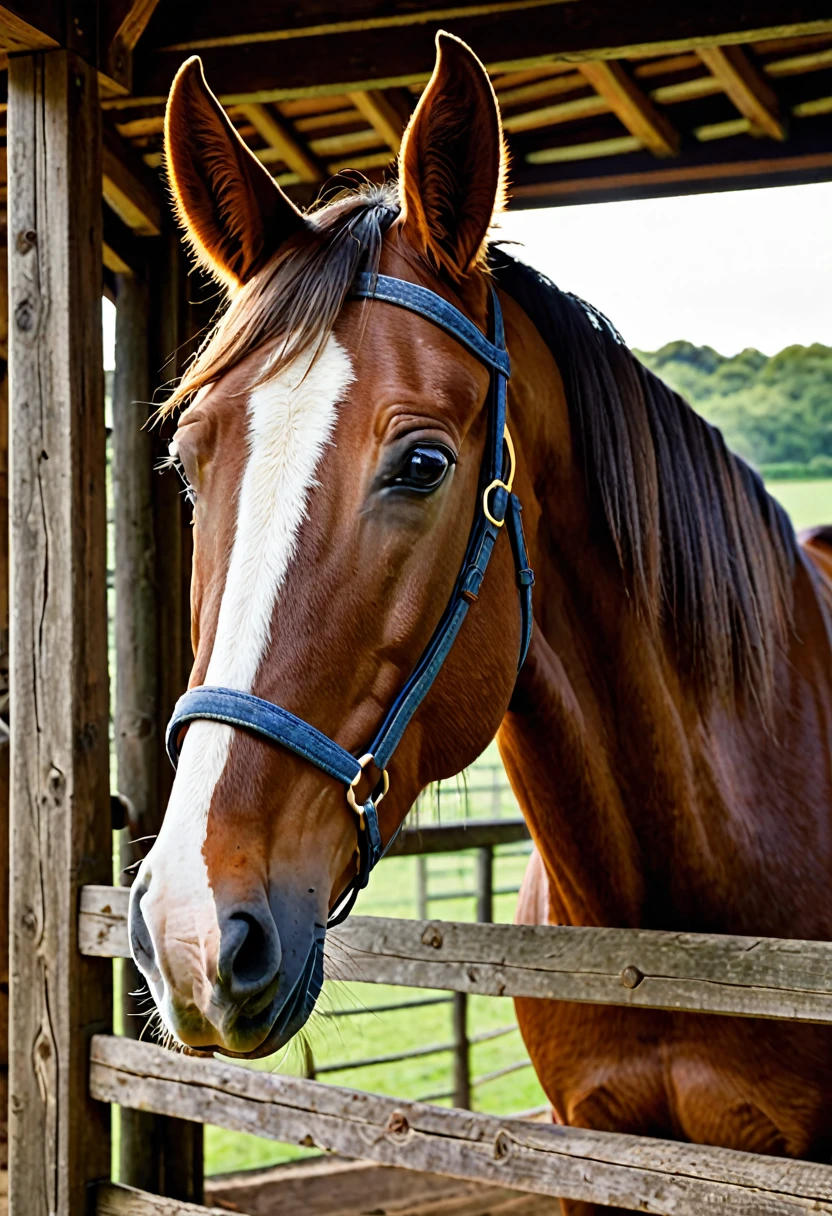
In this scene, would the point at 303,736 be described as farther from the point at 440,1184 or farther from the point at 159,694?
the point at 440,1184

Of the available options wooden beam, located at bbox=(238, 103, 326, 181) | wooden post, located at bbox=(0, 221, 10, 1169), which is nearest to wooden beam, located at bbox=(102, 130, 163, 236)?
wooden beam, located at bbox=(238, 103, 326, 181)

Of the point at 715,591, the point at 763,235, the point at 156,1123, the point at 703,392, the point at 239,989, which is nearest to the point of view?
the point at 239,989

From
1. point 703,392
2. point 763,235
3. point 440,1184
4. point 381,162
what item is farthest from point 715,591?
point 763,235

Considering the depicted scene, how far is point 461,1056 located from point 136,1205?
8.72 feet

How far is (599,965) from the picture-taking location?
5.80ft

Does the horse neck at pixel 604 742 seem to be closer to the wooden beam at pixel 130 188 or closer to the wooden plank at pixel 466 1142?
the wooden plank at pixel 466 1142

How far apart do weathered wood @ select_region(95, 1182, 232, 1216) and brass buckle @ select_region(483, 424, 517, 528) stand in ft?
5.09

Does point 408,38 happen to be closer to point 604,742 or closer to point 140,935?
point 604,742

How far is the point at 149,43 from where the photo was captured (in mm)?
2736

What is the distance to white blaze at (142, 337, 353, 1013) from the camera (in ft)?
3.70

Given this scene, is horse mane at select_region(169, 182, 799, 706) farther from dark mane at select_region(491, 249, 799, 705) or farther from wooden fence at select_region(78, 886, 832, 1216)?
wooden fence at select_region(78, 886, 832, 1216)

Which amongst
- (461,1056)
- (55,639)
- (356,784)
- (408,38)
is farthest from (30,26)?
(461,1056)

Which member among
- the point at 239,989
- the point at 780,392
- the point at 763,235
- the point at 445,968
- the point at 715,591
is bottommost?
the point at 445,968

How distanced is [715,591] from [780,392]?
1388cm
